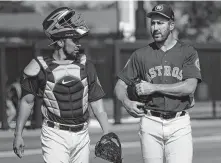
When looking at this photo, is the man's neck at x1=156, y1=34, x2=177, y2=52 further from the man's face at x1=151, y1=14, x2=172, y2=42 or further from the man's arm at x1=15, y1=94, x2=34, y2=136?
the man's arm at x1=15, y1=94, x2=34, y2=136

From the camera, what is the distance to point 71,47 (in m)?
5.68

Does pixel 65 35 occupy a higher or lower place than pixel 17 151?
higher

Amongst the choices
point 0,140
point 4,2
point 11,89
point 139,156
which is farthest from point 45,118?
point 4,2

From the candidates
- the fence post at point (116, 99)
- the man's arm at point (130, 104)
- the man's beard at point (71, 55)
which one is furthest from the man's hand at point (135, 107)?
the fence post at point (116, 99)

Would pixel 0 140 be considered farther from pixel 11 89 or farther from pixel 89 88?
pixel 89 88

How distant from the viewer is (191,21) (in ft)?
110

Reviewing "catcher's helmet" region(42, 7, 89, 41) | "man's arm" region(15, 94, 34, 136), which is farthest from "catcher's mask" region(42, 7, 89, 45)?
"man's arm" region(15, 94, 34, 136)

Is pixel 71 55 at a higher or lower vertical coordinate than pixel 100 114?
higher

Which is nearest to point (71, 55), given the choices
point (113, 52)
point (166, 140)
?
point (166, 140)

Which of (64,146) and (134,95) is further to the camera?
(134,95)

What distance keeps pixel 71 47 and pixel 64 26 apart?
0.63 feet

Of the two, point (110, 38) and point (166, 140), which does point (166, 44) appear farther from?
point (110, 38)

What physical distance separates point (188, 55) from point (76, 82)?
1186mm

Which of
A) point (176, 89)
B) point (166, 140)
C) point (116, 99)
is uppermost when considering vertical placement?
point (176, 89)
